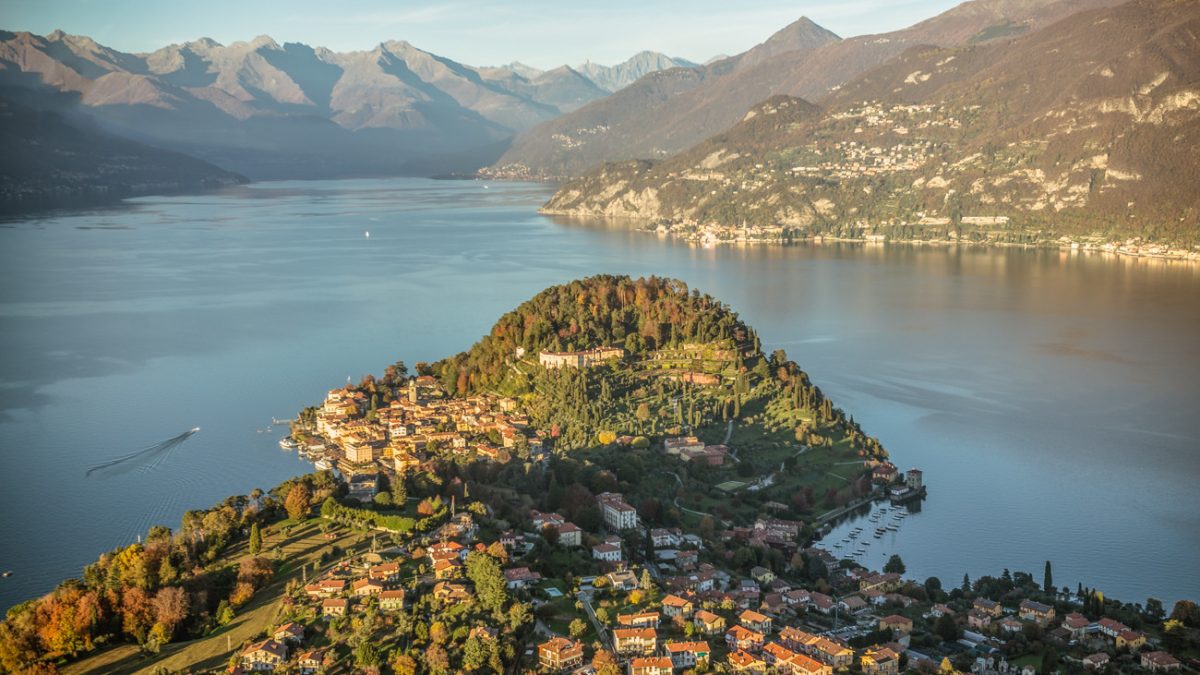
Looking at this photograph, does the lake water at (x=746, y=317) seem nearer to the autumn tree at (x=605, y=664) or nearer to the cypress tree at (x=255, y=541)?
the cypress tree at (x=255, y=541)

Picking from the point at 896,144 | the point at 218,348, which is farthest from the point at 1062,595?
the point at 896,144

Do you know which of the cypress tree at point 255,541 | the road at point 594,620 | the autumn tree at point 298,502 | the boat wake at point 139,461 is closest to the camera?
the road at point 594,620

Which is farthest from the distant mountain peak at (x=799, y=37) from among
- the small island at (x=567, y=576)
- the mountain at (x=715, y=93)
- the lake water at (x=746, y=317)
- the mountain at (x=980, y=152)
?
the small island at (x=567, y=576)

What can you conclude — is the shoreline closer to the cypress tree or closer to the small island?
the small island

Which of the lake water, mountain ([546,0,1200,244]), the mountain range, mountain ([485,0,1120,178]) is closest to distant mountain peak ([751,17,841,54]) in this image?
mountain ([485,0,1120,178])

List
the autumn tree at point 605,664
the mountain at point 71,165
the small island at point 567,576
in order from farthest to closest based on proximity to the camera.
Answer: the mountain at point 71,165 → the small island at point 567,576 → the autumn tree at point 605,664

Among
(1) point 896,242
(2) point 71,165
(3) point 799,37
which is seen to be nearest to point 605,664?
(1) point 896,242
